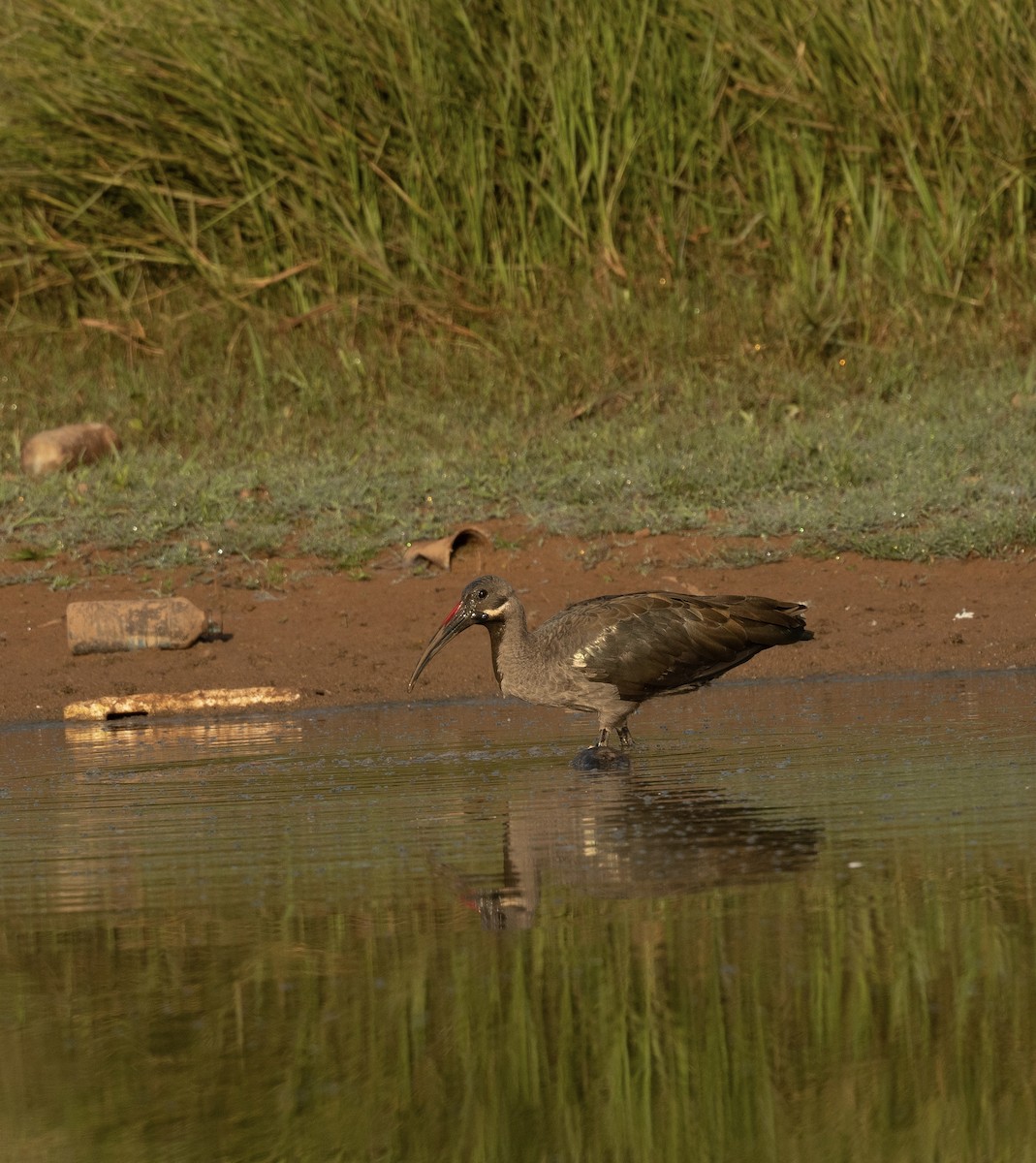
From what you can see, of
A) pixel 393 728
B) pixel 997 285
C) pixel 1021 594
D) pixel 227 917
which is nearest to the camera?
pixel 227 917

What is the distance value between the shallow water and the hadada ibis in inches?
12.7

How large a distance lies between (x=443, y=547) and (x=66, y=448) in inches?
123

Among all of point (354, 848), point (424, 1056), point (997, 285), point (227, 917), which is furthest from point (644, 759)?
point (997, 285)

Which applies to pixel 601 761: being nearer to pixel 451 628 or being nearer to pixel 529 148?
pixel 451 628

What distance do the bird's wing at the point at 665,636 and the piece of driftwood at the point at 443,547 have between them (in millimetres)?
2981

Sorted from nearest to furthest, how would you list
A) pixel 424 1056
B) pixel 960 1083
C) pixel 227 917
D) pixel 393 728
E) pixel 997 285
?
pixel 960 1083
pixel 424 1056
pixel 227 917
pixel 393 728
pixel 997 285

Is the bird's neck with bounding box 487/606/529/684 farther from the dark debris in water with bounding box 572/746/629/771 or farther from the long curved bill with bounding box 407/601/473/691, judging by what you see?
the dark debris in water with bounding box 572/746/629/771

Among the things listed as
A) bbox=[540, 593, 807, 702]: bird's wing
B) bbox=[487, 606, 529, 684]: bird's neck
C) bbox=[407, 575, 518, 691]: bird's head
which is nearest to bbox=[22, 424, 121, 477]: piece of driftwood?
bbox=[407, 575, 518, 691]: bird's head

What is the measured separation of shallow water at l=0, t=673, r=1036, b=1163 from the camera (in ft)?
11.4

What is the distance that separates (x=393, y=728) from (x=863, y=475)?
4075 mm

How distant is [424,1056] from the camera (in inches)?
149

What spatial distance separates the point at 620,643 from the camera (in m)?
7.72

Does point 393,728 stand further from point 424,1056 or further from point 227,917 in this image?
point 424,1056

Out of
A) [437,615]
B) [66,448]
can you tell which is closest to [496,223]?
[66,448]
